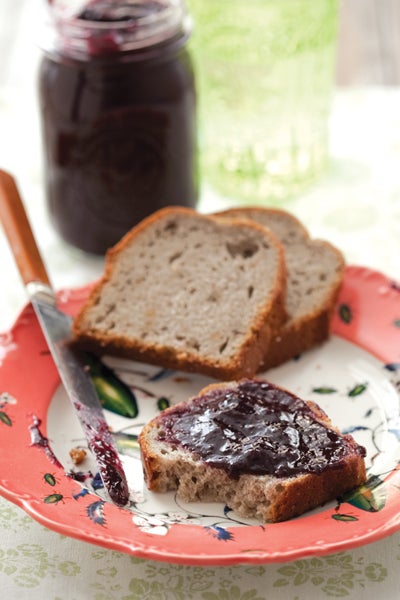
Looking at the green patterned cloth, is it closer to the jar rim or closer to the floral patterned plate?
the floral patterned plate

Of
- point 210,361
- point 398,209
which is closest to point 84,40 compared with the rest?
point 210,361

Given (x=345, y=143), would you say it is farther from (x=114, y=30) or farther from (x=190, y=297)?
(x=190, y=297)

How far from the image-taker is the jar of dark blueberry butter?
2789 mm

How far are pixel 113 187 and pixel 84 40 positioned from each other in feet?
1.49

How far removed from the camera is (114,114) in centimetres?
284

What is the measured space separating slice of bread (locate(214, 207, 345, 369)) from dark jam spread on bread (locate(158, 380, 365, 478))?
38 cm

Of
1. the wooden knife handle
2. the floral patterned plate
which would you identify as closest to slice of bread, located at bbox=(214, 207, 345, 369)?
the floral patterned plate

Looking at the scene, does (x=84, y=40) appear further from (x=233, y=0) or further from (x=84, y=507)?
(x=84, y=507)

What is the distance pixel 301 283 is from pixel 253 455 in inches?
34.7

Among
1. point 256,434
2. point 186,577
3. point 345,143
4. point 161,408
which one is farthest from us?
point 345,143

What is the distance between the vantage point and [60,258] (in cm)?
317

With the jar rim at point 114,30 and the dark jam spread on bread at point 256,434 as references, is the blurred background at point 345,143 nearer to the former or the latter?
the jar rim at point 114,30

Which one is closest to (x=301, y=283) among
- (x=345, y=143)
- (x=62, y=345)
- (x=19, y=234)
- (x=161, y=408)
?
(x=161, y=408)

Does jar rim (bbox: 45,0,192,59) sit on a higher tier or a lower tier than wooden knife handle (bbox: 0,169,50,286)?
higher
